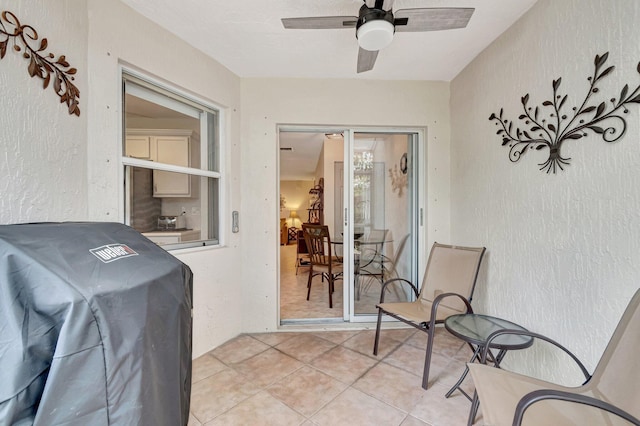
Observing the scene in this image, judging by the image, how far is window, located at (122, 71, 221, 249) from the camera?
5.92 feet

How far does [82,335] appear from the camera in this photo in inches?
26.9

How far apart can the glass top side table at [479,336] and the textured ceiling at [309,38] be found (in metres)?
1.98

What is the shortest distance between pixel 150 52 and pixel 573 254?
2853 mm

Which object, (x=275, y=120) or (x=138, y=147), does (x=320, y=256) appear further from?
(x=138, y=147)

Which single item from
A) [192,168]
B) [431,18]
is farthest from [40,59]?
[431,18]

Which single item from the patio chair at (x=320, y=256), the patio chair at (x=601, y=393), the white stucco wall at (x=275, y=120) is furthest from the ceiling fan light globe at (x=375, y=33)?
the patio chair at (x=320, y=256)

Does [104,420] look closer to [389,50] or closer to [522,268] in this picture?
[522,268]

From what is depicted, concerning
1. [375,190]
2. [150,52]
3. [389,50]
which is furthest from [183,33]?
[375,190]

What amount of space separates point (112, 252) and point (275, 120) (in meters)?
1.94

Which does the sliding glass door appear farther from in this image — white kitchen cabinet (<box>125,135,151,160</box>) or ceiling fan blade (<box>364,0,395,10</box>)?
white kitchen cabinet (<box>125,135,151,160</box>)

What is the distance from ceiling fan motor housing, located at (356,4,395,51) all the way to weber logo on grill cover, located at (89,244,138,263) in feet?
4.99

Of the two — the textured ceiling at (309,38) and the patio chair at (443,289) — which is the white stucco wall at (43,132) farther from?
the patio chair at (443,289)

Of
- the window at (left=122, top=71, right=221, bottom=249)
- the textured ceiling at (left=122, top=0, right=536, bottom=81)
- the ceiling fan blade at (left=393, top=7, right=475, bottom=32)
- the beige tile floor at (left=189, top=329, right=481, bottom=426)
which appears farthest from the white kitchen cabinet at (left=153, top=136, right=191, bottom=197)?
the ceiling fan blade at (left=393, top=7, right=475, bottom=32)

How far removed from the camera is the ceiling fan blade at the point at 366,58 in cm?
169
